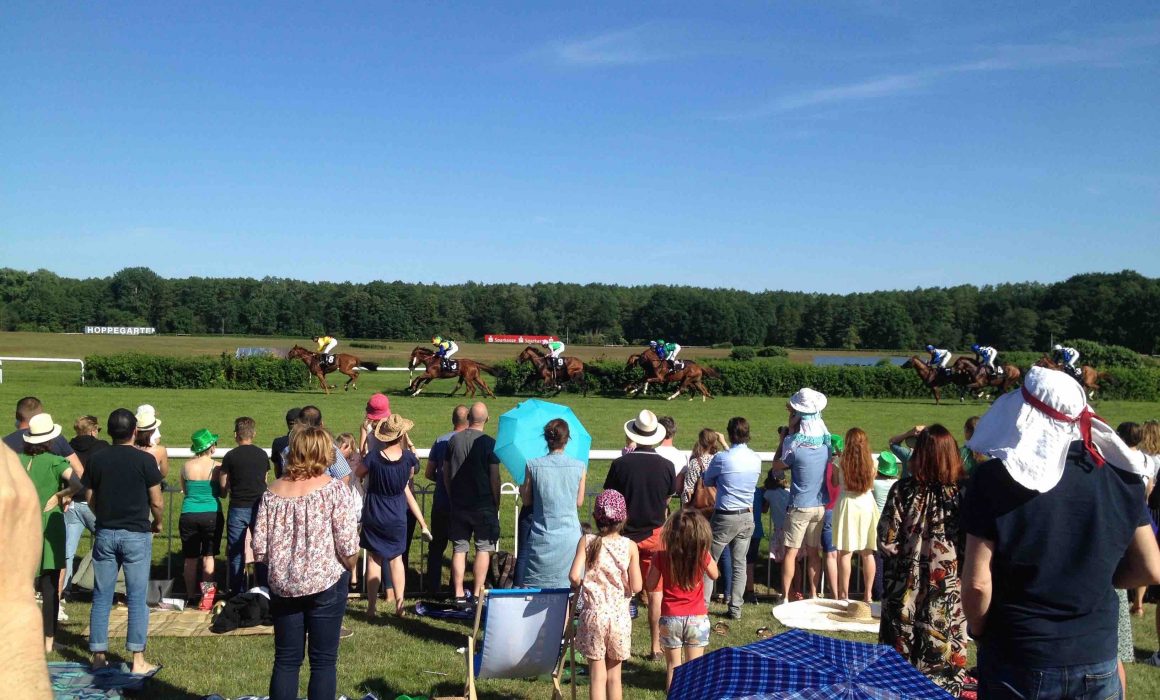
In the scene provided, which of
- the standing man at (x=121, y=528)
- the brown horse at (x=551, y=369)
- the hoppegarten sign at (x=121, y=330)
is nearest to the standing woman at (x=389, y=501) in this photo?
the standing man at (x=121, y=528)

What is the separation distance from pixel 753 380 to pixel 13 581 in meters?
28.7

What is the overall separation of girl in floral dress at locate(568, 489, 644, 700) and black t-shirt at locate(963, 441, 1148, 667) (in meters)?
2.23

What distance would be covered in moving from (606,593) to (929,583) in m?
1.59

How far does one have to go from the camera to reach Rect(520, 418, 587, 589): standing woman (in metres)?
5.68

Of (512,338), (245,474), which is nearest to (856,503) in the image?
(245,474)

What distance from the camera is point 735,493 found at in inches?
253

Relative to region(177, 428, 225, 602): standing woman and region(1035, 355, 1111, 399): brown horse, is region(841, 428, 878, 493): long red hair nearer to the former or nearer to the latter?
region(177, 428, 225, 602): standing woman

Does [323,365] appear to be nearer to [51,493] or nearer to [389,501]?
[389,501]

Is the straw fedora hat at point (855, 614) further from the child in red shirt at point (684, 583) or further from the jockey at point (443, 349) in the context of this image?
the jockey at point (443, 349)

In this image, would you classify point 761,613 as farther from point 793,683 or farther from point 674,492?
point 793,683

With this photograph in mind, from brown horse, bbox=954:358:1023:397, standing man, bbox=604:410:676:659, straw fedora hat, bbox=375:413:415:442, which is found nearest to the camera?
standing man, bbox=604:410:676:659

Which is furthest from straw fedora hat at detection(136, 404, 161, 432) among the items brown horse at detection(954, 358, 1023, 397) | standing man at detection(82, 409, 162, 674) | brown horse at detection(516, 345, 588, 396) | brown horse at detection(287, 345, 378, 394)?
brown horse at detection(954, 358, 1023, 397)

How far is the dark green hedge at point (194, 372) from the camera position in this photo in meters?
25.8

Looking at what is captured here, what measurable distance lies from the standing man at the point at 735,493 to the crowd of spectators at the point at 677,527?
0.02m
